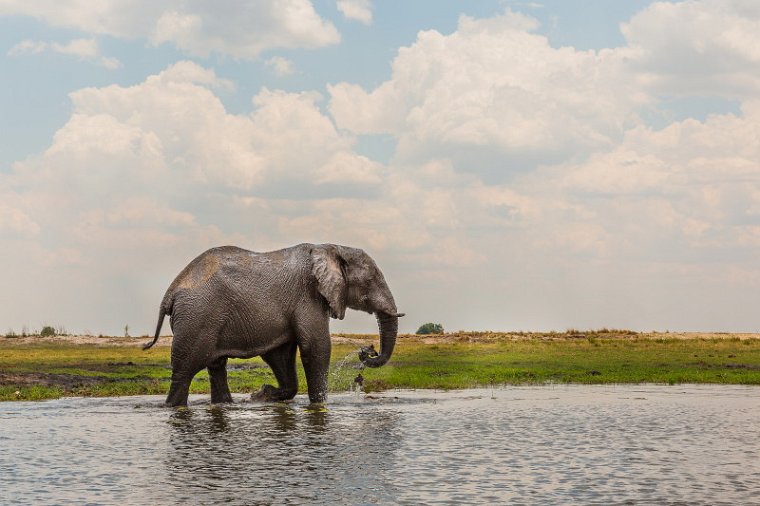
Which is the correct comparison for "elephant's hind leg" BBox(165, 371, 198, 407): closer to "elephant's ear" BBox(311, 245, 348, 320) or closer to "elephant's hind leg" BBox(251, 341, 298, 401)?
"elephant's hind leg" BBox(251, 341, 298, 401)

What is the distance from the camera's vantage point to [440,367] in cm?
3759

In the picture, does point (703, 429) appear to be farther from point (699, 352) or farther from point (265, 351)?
point (699, 352)

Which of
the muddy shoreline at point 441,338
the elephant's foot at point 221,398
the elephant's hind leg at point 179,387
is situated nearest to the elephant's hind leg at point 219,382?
the elephant's foot at point 221,398

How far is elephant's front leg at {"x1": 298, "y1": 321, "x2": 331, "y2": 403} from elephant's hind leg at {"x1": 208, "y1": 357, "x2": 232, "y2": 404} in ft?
6.62

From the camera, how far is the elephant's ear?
893 inches

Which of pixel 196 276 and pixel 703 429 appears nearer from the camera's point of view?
pixel 703 429

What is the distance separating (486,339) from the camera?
65.1 meters

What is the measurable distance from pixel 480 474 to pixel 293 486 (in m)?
2.60

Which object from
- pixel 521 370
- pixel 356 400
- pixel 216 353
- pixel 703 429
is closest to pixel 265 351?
pixel 216 353

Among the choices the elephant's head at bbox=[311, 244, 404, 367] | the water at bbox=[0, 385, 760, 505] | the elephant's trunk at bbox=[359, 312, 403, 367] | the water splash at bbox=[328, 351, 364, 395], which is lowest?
the water at bbox=[0, 385, 760, 505]

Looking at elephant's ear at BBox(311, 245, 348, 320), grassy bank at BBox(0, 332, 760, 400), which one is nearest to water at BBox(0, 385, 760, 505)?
elephant's ear at BBox(311, 245, 348, 320)

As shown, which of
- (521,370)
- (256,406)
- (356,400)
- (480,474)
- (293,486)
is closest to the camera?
(293,486)

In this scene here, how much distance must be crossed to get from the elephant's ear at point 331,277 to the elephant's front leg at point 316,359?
26.9 inches

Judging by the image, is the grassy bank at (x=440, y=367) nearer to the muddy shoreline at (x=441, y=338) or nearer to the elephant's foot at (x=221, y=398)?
the muddy shoreline at (x=441, y=338)
